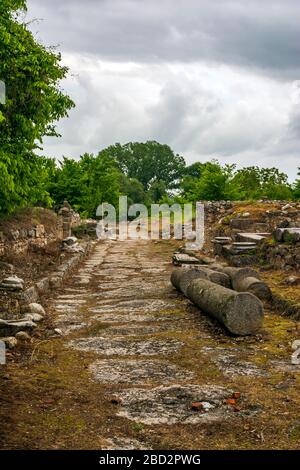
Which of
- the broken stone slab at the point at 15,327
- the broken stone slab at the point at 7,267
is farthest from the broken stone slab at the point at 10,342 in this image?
the broken stone slab at the point at 7,267

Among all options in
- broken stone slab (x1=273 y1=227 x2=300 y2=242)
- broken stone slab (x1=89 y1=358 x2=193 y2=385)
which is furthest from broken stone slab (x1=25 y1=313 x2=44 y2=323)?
broken stone slab (x1=273 y1=227 x2=300 y2=242)

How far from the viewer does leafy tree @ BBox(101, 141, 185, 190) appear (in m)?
88.9

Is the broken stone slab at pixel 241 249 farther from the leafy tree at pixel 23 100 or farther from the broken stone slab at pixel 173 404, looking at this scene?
the broken stone slab at pixel 173 404

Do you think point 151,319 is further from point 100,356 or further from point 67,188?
point 67,188

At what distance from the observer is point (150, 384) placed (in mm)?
5270

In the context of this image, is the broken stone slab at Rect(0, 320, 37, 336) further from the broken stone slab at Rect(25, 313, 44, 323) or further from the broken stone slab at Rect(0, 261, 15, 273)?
the broken stone slab at Rect(0, 261, 15, 273)

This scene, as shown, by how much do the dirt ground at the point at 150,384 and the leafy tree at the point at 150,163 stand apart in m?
79.7

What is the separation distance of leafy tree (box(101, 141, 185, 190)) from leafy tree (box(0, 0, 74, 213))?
7656 cm

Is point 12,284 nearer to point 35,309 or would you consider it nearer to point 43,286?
point 35,309

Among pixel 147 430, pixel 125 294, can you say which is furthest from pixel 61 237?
pixel 147 430

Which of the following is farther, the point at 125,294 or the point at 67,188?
the point at 67,188

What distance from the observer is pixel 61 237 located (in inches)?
814

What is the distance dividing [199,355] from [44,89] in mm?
6437

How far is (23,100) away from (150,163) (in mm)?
80517
